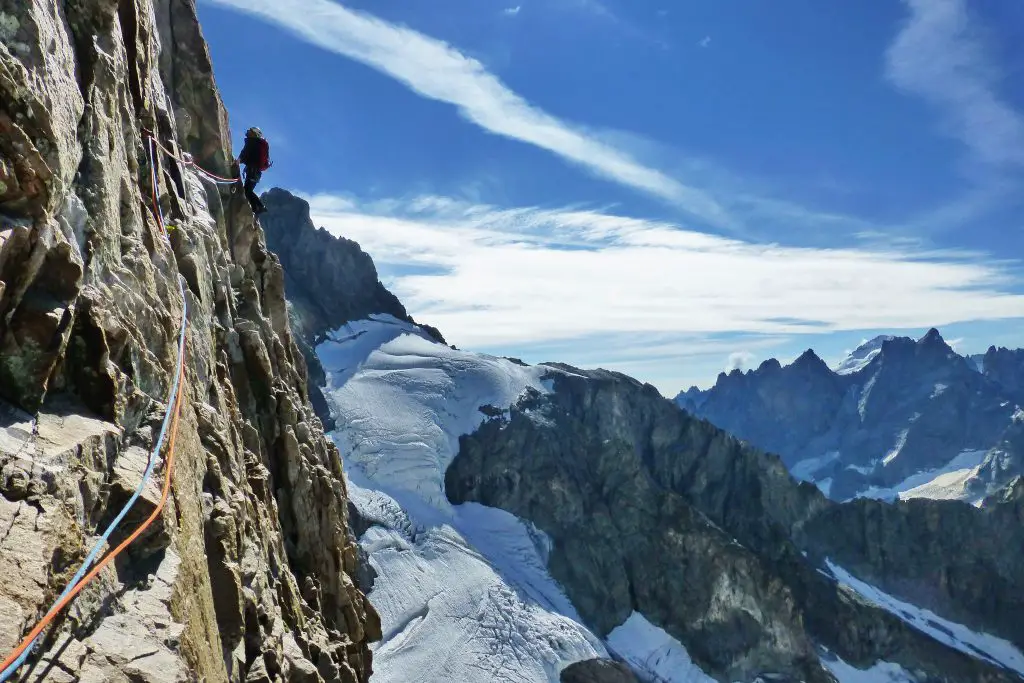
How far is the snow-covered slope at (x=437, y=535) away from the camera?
6381cm

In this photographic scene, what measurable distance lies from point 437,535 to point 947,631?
112278 mm

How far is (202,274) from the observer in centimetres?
1725

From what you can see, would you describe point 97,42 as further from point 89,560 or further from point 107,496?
point 89,560

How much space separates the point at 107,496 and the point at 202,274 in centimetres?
962

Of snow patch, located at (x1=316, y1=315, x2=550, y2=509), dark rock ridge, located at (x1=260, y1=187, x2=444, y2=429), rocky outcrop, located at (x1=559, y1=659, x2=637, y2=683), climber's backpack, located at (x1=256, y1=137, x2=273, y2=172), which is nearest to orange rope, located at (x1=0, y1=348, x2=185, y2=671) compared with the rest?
climber's backpack, located at (x1=256, y1=137, x2=273, y2=172)

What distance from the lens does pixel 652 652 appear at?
8781 centimetres

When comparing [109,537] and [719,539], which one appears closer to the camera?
[109,537]

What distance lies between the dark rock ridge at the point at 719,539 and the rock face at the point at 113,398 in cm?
7563

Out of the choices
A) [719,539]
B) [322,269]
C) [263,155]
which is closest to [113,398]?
[263,155]

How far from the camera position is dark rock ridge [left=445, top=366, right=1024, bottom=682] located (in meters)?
93.9

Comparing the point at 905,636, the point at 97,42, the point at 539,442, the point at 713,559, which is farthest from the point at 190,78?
the point at 905,636

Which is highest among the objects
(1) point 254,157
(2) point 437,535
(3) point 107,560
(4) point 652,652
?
(1) point 254,157

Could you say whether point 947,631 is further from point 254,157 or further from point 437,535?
point 254,157

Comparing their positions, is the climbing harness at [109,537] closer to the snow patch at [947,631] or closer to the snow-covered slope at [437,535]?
the snow-covered slope at [437,535]
